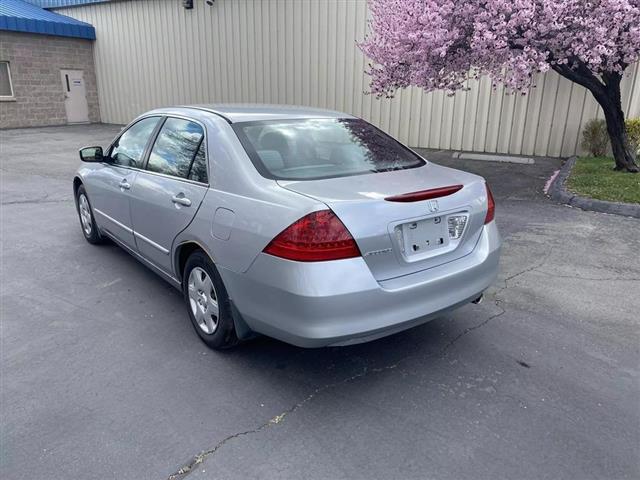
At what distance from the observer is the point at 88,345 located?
3447mm

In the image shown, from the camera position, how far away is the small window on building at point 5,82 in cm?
1769

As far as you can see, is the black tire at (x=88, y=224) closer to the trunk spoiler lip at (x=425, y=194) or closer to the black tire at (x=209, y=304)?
the black tire at (x=209, y=304)

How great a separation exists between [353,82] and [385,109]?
1.24 meters

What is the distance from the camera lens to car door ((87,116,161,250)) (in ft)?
13.8

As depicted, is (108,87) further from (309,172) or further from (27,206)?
(309,172)

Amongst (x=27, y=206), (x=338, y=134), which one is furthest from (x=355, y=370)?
(x=27, y=206)

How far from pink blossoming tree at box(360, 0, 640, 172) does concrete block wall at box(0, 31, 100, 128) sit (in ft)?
50.4

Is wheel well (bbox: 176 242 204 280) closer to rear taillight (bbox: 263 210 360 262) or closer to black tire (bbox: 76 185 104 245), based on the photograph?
rear taillight (bbox: 263 210 360 262)

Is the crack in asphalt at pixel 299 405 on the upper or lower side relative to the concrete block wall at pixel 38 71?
lower

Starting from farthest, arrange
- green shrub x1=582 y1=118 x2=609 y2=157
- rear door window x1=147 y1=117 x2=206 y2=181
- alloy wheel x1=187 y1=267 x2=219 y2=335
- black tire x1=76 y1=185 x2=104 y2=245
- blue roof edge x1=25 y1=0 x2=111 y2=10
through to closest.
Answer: blue roof edge x1=25 y1=0 x2=111 y2=10 → green shrub x1=582 y1=118 x2=609 y2=157 → black tire x1=76 y1=185 x2=104 y2=245 → rear door window x1=147 y1=117 x2=206 y2=181 → alloy wheel x1=187 y1=267 x2=219 y2=335

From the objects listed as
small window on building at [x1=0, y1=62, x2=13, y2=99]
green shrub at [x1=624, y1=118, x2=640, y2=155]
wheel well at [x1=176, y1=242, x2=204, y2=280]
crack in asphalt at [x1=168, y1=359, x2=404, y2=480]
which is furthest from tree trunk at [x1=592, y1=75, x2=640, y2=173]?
small window on building at [x1=0, y1=62, x2=13, y2=99]

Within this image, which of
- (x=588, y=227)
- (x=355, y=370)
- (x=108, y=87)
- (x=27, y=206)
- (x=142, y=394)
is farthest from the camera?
(x=108, y=87)

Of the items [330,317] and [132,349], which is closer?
[330,317]

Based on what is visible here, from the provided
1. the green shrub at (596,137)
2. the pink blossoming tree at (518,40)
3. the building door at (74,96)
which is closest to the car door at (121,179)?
the pink blossoming tree at (518,40)
